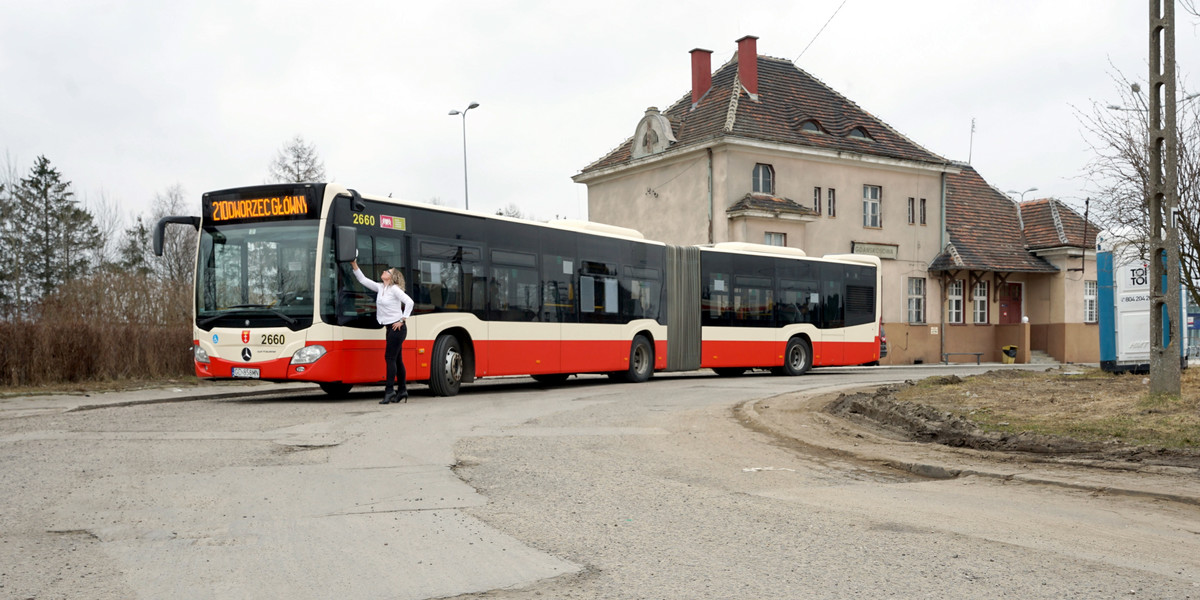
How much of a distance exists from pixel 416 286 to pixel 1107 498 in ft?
36.5

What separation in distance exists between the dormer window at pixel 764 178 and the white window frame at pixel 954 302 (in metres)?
9.78

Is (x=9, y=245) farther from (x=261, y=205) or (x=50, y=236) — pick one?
(x=261, y=205)

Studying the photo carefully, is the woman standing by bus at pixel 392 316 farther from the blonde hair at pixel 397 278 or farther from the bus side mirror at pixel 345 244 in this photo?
the bus side mirror at pixel 345 244

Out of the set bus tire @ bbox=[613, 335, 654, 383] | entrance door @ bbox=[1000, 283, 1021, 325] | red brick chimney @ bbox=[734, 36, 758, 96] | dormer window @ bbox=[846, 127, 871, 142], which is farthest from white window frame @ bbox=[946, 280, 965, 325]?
bus tire @ bbox=[613, 335, 654, 383]

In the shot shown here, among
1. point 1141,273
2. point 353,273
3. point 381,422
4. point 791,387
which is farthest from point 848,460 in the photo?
point 1141,273

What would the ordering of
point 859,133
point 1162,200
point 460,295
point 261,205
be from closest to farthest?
point 1162,200
point 261,205
point 460,295
point 859,133

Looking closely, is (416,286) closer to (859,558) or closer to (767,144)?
(859,558)

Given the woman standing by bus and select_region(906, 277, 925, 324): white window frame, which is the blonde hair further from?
select_region(906, 277, 925, 324): white window frame

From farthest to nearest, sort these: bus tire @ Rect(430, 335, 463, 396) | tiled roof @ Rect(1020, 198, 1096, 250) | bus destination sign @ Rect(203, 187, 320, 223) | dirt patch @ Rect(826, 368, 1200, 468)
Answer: tiled roof @ Rect(1020, 198, 1096, 250), bus tire @ Rect(430, 335, 463, 396), bus destination sign @ Rect(203, 187, 320, 223), dirt patch @ Rect(826, 368, 1200, 468)

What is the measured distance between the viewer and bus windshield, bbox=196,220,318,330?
575 inches

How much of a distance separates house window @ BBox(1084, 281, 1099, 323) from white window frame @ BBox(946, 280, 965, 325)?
19.3ft

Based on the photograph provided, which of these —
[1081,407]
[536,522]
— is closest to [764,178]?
[1081,407]

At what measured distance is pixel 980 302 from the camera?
43.5 meters

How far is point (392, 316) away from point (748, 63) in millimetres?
28539
